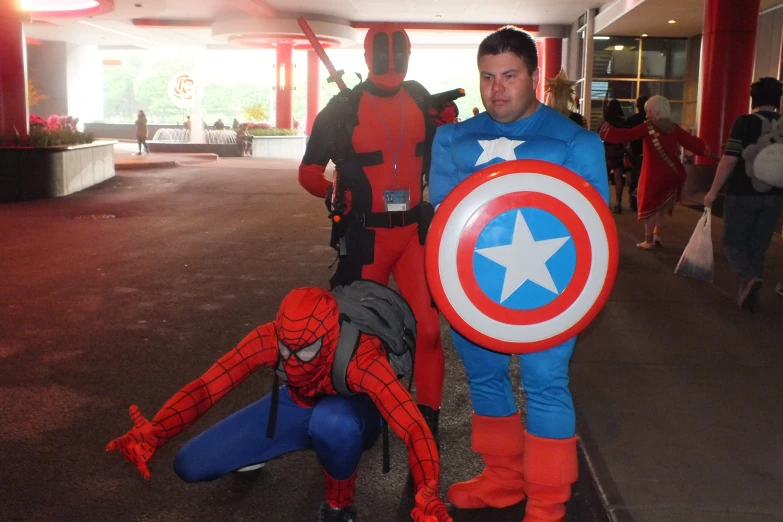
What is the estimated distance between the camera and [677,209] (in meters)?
13.7

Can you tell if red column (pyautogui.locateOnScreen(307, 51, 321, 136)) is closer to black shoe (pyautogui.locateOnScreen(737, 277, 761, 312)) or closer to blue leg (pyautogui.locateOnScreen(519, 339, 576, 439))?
black shoe (pyautogui.locateOnScreen(737, 277, 761, 312))

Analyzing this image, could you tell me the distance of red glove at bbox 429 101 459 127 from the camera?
3.59 m

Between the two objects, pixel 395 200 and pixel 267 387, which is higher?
pixel 395 200

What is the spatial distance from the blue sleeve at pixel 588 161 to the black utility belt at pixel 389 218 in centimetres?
99

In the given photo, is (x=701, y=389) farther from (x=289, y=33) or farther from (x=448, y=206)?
(x=289, y=33)

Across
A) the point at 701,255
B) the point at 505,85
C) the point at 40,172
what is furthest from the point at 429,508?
the point at 40,172

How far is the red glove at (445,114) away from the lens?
11.8 ft

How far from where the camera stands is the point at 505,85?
2.59 meters

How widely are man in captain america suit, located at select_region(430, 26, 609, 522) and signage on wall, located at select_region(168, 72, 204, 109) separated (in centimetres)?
4271

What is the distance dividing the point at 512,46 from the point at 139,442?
5.53ft

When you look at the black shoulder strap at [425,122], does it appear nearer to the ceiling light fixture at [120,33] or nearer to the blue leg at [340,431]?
the blue leg at [340,431]

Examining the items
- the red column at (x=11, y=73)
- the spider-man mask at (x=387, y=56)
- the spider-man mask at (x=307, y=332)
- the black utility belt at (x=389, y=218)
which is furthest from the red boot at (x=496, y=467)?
the red column at (x=11, y=73)

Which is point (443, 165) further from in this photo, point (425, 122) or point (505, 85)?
point (425, 122)

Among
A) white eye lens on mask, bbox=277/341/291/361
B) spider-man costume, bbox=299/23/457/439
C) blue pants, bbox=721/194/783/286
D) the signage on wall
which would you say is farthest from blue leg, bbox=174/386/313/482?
the signage on wall
